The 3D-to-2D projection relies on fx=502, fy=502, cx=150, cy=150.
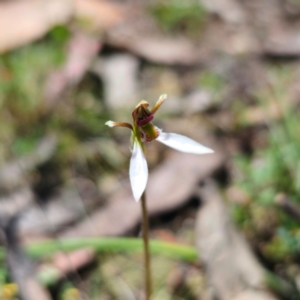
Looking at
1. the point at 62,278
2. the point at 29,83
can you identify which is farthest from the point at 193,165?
the point at 29,83

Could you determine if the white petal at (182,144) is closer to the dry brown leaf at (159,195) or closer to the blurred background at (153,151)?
the blurred background at (153,151)

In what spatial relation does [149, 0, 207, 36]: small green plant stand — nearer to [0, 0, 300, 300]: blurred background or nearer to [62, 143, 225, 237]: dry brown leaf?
[0, 0, 300, 300]: blurred background

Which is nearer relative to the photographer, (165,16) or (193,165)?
(193,165)

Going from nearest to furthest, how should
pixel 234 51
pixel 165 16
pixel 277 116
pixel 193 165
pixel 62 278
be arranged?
pixel 62 278 → pixel 193 165 → pixel 277 116 → pixel 234 51 → pixel 165 16

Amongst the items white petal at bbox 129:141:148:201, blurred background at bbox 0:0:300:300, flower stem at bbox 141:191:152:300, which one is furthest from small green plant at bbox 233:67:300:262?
white petal at bbox 129:141:148:201

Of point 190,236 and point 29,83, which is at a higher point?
point 29,83

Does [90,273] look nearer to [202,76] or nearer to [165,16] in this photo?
[202,76]

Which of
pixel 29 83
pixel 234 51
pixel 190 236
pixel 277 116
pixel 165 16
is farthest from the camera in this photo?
pixel 165 16

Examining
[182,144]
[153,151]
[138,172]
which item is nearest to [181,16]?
[153,151]
